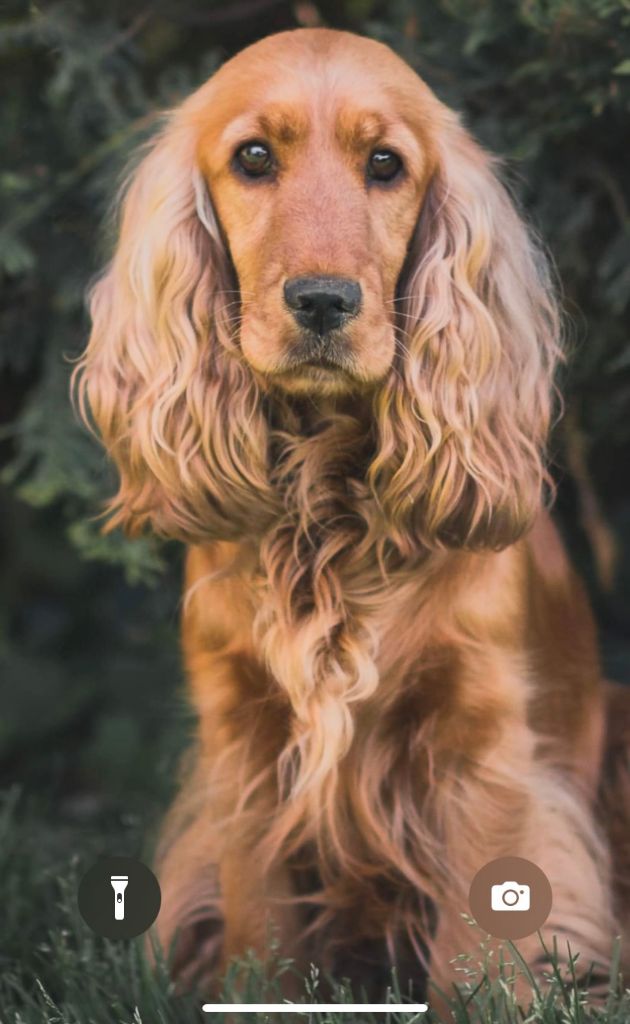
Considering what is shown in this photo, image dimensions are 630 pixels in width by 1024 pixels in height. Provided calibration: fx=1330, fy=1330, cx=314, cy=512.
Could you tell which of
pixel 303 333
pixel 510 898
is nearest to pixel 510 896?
pixel 510 898

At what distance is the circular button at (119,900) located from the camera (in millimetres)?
1747

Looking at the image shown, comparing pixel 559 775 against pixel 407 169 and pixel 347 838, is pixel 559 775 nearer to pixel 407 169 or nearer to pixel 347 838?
pixel 347 838

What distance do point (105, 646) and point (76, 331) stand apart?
797 millimetres

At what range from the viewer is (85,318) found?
8.05 ft

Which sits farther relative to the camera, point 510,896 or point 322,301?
point 510,896

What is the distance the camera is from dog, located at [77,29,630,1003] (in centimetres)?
165

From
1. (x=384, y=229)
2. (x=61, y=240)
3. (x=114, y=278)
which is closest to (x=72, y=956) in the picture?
(x=114, y=278)

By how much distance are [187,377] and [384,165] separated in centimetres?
38

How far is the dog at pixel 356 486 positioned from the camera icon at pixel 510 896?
60 millimetres

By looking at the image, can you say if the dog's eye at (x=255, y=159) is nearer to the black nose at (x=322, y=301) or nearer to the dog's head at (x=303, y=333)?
the dog's head at (x=303, y=333)

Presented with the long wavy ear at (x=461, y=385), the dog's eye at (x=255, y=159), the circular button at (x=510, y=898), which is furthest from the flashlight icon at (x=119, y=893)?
the dog's eye at (x=255, y=159)

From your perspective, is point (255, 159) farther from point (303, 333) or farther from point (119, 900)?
point (119, 900)

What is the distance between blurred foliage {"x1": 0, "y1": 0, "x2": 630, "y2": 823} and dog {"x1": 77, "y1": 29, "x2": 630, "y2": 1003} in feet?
1.18

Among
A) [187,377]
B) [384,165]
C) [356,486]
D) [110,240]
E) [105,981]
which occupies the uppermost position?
[110,240]
